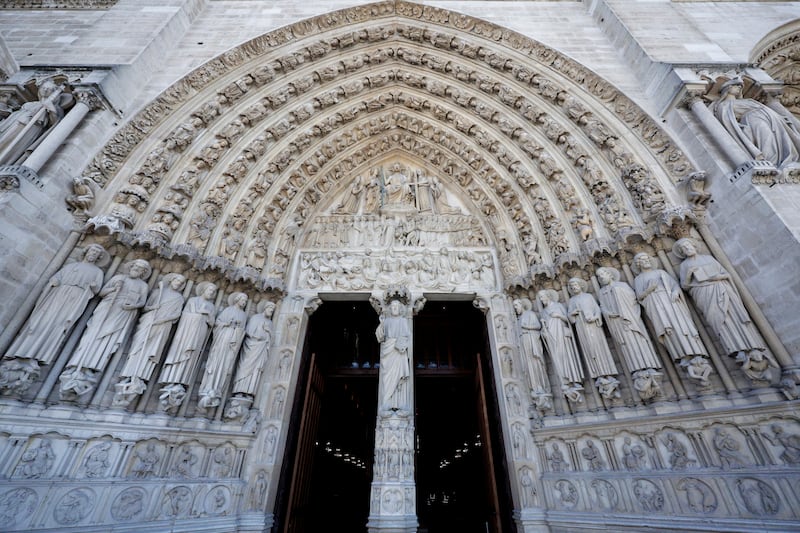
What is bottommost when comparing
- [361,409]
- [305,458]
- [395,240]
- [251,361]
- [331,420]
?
[305,458]

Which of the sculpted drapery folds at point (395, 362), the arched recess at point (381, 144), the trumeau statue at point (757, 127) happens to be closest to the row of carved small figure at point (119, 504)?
the sculpted drapery folds at point (395, 362)

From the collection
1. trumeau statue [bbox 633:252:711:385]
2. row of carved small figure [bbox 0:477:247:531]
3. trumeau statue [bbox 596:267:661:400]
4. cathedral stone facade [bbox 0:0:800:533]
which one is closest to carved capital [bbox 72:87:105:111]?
cathedral stone facade [bbox 0:0:800:533]

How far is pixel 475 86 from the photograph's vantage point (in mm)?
5922

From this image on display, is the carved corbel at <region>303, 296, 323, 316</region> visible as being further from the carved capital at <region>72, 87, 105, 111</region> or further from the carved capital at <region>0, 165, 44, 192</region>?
the carved capital at <region>72, 87, 105, 111</region>

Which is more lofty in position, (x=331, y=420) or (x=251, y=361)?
(x=251, y=361)

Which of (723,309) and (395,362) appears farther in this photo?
(395,362)

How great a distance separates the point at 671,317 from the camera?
3209mm

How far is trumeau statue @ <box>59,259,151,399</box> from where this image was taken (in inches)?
119

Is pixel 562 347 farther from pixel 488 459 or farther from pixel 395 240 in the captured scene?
pixel 395 240

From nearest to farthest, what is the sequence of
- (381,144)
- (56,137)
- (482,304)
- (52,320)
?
(52,320) → (56,137) → (482,304) → (381,144)

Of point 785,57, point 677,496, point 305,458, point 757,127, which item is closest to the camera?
point 677,496

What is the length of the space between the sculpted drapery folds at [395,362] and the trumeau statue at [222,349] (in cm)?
181

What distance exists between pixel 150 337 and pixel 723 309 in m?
5.82

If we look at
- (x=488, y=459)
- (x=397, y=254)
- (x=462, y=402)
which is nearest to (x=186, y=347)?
(x=397, y=254)
